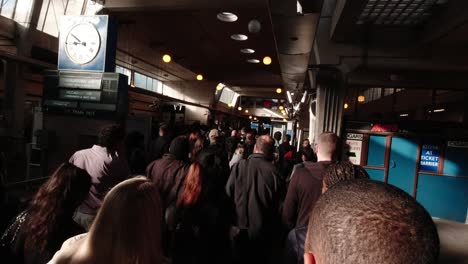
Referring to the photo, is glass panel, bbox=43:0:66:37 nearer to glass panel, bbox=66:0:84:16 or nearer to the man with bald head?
glass panel, bbox=66:0:84:16

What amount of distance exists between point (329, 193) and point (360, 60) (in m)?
4.98

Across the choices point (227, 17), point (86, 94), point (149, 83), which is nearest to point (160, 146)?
Result: point (86, 94)

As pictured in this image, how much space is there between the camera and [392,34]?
16.1 feet

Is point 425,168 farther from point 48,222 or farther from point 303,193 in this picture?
point 48,222

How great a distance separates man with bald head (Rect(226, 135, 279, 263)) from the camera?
2.86 m

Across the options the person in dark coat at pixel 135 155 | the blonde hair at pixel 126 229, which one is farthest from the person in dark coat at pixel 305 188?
the person in dark coat at pixel 135 155

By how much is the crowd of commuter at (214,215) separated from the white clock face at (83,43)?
174 cm

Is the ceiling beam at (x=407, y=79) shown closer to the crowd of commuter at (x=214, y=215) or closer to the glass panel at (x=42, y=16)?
the crowd of commuter at (x=214, y=215)

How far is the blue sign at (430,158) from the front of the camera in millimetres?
4887

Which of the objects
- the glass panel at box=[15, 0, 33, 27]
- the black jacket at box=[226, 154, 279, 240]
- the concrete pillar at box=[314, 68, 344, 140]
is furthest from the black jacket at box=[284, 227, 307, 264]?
the glass panel at box=[15, 0, 33, 27]

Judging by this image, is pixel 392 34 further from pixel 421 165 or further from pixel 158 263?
pixel 158 263

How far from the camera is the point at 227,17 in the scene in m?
7.67

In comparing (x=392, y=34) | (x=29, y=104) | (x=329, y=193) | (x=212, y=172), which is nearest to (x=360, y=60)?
(x=392, y=34)

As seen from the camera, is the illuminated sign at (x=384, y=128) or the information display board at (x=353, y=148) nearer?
the illuminated sign at (x=384, y=128)
